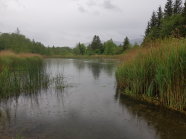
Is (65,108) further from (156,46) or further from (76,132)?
(156,46)

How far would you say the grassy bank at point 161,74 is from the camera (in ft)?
18.0

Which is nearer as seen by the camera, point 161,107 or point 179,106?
point 179,106

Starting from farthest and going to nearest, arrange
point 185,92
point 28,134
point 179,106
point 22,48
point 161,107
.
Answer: point 22,48, point 161,107, point 179,106, point 185,92, point 28,134

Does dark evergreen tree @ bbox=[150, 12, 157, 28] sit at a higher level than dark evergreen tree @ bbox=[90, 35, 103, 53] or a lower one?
higher

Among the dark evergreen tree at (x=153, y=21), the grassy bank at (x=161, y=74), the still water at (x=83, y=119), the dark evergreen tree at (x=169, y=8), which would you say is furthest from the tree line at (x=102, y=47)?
the still water at (x=83, y=119)

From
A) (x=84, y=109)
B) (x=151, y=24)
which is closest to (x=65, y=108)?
(x=84, y=109)

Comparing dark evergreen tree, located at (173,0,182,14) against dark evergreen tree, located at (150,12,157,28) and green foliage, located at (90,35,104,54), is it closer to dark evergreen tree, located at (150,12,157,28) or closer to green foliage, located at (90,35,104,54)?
dark evergreen tree, located at (150,12,157,28)

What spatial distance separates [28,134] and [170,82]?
435cm

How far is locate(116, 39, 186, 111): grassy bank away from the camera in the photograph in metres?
5.49

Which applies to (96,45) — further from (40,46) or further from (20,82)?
(20,82)

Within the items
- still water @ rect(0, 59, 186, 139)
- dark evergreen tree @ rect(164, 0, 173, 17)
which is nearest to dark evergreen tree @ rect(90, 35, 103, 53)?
dark evergreen tree @ rect(164, 0, 173, 17)

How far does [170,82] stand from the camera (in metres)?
5.66

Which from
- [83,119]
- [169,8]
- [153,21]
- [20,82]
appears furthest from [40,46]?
[83,119]

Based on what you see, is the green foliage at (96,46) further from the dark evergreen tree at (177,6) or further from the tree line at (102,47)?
the dark evergreen tree at (177,6)
